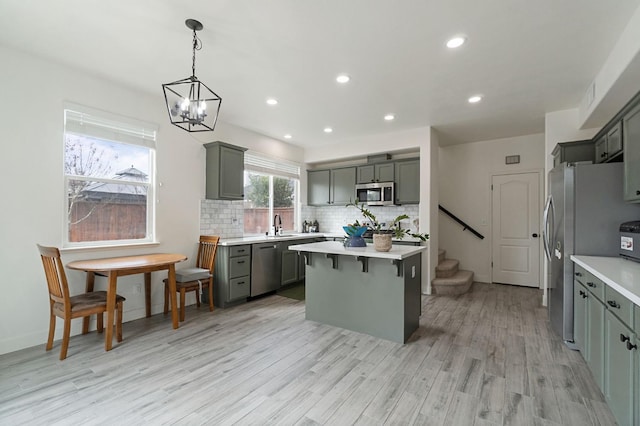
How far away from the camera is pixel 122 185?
11.8 feet

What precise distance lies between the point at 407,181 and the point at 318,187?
2.00 meters

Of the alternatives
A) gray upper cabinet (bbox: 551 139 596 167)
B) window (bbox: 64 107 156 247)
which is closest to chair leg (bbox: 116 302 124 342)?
window (bbox: 64 107 156 247)

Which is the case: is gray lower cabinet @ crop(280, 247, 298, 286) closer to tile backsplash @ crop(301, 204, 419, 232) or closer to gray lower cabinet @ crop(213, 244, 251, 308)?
gray lower cabinet @ crop(213, 244, 251, 308)

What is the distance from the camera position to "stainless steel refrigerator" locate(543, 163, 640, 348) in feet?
8.64

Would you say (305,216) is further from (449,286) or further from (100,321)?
(100,321)

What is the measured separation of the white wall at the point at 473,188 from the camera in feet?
17.9

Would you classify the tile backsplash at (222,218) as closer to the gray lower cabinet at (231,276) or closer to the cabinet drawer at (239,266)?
the gray lower cabinet at (231,276)

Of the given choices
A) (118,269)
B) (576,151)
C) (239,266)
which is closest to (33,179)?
(118,269)

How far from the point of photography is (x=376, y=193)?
5590 millimetres

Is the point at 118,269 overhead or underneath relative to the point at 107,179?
underneath

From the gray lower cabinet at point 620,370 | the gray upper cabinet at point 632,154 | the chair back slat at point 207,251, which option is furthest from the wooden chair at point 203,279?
the gray upper cabinet at point 632,154

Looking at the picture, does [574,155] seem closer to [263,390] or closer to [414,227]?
[414,227]

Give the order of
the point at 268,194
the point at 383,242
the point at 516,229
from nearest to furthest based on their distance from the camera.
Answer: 1. the point at 383,242
2. the point at 516,229
3. the point at 268,194

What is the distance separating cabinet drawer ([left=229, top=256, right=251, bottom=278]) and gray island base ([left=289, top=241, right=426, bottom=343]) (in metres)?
1.18
